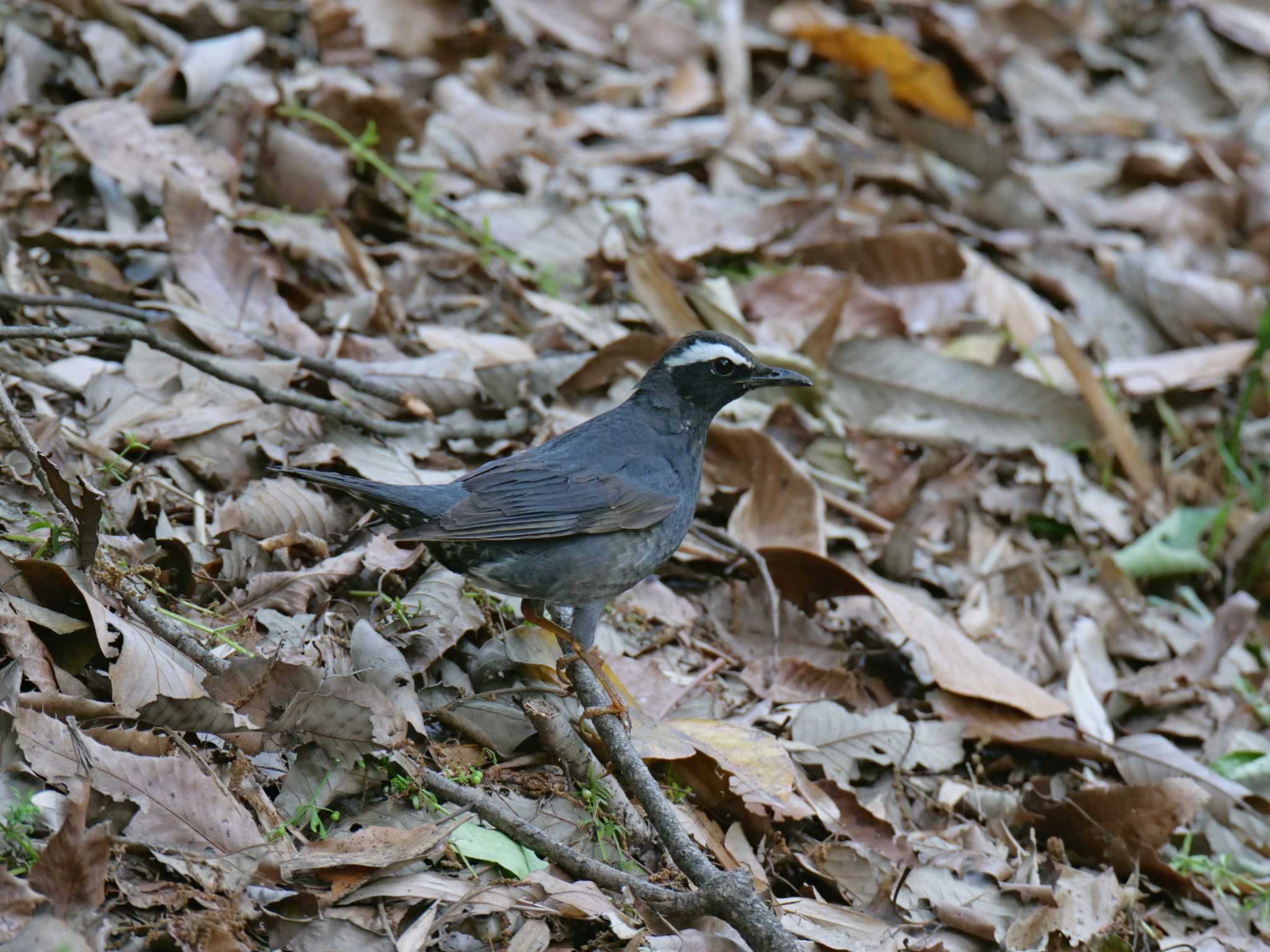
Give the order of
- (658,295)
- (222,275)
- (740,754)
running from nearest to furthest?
(740,754) < (222,275) < (658,295)

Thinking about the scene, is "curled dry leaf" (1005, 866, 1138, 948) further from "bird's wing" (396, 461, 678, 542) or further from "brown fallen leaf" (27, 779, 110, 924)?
"brown fallen leaf" (27, 779, 110, 924)

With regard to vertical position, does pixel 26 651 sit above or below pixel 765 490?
above

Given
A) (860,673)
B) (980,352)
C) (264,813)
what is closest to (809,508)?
(860,673)

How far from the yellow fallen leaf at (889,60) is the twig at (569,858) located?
7.15 metres

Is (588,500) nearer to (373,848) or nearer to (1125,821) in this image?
(373,848)

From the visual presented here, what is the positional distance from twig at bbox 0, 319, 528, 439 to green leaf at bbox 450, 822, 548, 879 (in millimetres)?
1969

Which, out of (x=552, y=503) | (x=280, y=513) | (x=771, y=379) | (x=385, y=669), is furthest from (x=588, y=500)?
(x=280, y=513)

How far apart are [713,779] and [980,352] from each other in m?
4.06

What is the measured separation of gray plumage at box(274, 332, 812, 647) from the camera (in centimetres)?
470

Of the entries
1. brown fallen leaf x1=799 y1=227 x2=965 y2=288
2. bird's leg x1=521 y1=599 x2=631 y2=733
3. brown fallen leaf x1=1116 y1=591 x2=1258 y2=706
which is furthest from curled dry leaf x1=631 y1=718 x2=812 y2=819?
brown fallen leaf x1=799 y1=227 x2=965 y2=288

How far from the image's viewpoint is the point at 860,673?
225 inches

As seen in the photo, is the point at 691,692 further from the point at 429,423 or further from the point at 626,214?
the point at 626,214

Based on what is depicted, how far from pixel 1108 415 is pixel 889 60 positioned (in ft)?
12.5

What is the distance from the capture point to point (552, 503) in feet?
16.4
